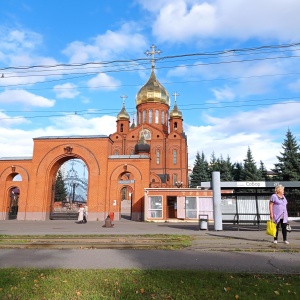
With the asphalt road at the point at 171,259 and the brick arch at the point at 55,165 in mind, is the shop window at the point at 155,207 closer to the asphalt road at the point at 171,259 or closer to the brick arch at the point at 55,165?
the brick arch at the point at 55,165

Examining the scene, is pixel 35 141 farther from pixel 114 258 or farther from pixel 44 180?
pixel 114 258

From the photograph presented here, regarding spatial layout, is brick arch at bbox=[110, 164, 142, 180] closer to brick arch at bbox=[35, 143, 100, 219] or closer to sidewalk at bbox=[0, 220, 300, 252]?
brick arch at bbox=[35, 143, 100, 219]

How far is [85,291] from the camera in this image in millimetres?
4199

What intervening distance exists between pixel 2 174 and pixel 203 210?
2112 centimetres

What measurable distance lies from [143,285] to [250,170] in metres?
50.1

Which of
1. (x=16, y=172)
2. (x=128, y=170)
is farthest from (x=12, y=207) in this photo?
(x=128, y=170)

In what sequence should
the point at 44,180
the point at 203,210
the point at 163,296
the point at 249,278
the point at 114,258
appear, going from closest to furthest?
the point at 163,296
the point at 249,278
the point at 114,258
the point at 203,210
the point at 44,180

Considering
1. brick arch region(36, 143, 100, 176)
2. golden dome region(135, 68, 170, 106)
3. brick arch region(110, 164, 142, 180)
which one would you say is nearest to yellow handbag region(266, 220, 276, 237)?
brick arch region(110, 164, 142, 180)

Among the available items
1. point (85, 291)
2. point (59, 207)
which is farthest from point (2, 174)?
point (85, 291)

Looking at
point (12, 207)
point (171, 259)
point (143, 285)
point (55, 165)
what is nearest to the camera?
point (143, 285)

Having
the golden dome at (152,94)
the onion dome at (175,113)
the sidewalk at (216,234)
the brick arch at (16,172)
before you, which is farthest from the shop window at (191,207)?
the golden dome at (152,94)

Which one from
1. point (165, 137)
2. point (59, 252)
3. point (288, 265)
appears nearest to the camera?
point (288, 265)

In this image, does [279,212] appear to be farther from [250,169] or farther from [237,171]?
[237,171]

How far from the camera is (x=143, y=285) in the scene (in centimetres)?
446
